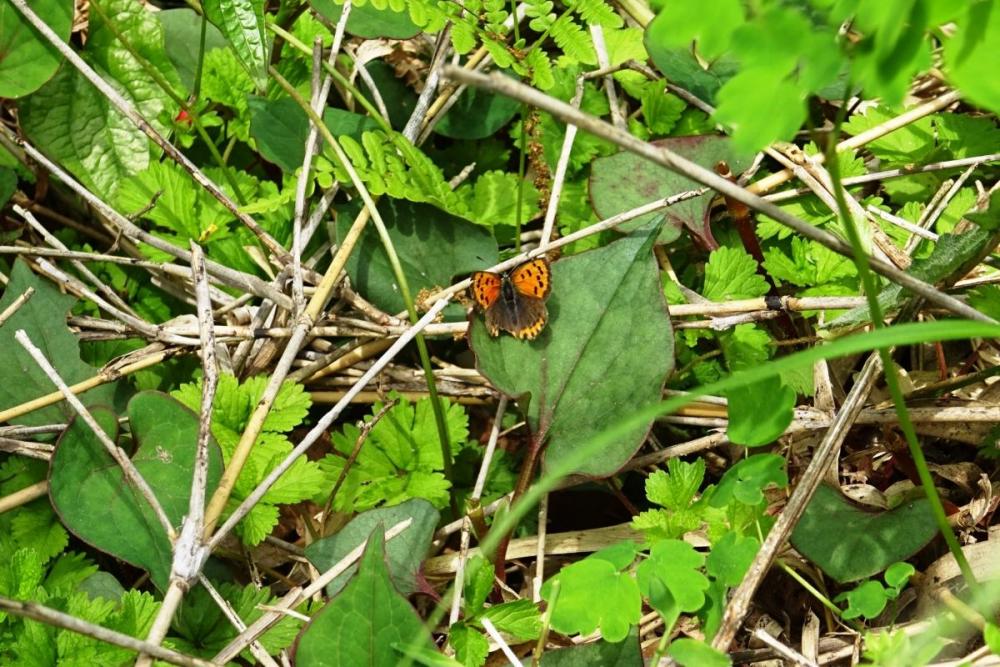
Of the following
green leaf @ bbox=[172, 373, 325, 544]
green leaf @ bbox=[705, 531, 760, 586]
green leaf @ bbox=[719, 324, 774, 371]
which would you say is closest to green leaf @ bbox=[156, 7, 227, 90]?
green leaf @ bbox=[172, 373, 325, 544]

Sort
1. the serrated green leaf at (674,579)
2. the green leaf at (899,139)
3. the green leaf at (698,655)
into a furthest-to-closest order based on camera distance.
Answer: the green leaf at (899,139)
the serrated green leaf at (674,579)
the green leaf at (698,655)

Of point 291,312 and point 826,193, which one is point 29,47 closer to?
point 291,312

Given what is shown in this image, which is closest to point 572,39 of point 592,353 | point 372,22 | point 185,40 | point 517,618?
point 372,22

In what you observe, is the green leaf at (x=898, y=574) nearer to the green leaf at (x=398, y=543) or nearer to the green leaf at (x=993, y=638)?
the green leaf at (x=993, y=638)

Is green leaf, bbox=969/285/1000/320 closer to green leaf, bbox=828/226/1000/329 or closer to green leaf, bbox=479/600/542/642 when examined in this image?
green leaf, bbox=828/226/1000/329

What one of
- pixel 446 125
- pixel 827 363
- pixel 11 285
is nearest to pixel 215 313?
pixel 11 285

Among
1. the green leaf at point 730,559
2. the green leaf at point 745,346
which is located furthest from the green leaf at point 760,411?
the green leaf at point 745,346

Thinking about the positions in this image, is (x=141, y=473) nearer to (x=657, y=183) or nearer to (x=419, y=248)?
(x=419, y=248)
